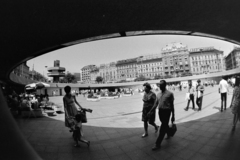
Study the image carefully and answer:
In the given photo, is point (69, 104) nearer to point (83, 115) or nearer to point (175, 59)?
point (83, 115)

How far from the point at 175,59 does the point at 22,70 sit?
2.92 feet

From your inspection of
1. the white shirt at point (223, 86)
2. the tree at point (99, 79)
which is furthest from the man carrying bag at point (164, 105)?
the white shirt at point (223, 86)

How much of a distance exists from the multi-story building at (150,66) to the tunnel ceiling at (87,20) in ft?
0.96

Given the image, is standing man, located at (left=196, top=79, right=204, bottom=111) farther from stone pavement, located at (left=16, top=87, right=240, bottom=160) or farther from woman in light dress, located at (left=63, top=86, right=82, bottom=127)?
woman in light dress, located at (left=63, top=86, right=82, bottom=127)

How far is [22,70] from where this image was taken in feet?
2.13

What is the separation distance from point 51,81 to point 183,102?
2.76ft

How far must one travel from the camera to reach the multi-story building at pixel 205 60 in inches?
29.4

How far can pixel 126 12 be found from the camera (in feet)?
3.95

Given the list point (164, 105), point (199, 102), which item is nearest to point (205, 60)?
point (199, 102)

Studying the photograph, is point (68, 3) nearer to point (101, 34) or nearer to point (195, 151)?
point (101, 34)

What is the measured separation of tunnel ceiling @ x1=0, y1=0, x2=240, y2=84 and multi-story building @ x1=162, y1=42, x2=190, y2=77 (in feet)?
0.86

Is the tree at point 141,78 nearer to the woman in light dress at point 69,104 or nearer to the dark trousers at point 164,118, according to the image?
the dark trousers at point 164,118

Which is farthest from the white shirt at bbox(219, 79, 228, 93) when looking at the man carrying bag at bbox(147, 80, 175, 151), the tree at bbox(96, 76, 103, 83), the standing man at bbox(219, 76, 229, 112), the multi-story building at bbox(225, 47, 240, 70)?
the tree at bbox(96, 76, 103, 83)

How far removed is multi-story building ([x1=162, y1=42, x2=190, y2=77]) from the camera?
0.70m
